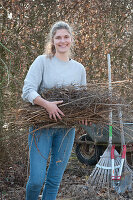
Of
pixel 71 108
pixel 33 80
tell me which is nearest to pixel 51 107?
pixel 71 108

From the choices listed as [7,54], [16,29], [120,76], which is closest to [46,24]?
[16,29]

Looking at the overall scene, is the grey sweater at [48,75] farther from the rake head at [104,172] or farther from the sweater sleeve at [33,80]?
→ the rake head at [104,172]

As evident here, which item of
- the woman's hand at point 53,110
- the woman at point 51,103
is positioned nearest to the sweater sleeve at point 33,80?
the woman at point 51,103

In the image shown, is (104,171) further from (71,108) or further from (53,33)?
(53,33)

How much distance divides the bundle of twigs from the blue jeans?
106mm

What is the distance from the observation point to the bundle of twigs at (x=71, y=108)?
2.30m

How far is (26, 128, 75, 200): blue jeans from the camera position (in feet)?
7.70

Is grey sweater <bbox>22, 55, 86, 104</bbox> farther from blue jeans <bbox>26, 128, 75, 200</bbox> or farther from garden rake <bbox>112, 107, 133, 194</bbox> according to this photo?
garden rake <bbox>112, 107, 133, 194</bbox>

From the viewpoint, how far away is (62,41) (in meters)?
2.51

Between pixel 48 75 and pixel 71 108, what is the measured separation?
0.35 meters

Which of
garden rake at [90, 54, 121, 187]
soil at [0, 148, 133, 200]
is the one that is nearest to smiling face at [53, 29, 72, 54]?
soil at [0, 148, 133, 200]

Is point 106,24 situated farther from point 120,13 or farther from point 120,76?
point 120,76

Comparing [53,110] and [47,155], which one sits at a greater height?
[53,110]

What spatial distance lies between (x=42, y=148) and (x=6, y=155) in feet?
5.86
